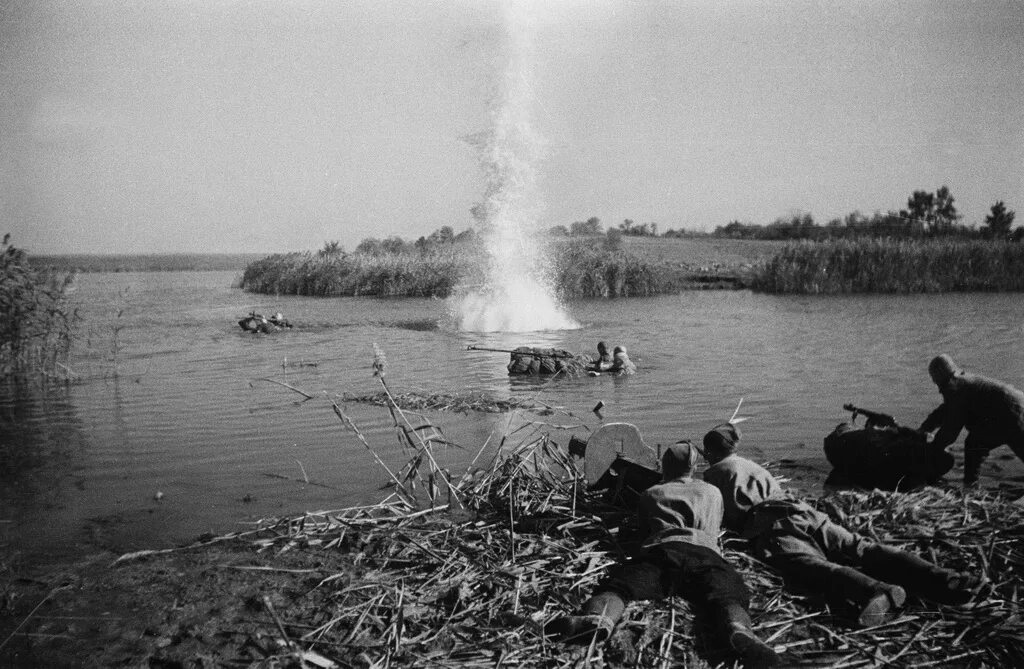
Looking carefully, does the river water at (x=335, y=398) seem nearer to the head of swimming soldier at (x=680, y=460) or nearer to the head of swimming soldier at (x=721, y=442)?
the head of swimming soldier at (x=721, y=442)

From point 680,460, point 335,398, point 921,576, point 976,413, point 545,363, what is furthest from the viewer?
point 545,363

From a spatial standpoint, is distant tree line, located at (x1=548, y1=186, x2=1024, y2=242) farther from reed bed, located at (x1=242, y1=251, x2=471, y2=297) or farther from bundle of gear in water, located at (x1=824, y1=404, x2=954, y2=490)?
bundle of gear in water, located at (x1=824, y1=404, x2=954, y2=490)

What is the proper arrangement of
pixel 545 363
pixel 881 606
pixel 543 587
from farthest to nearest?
pixel 545 363
pixel 543 587
pixel 881 606

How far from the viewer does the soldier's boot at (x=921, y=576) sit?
5.15 meters

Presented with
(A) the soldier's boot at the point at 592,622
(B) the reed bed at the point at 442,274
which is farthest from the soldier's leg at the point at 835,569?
(B) the reed bed at the point at 442,274

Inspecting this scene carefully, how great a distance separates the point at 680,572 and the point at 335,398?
11.1m

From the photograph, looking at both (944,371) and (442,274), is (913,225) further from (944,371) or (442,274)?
(944,371)

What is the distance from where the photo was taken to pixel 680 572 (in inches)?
209

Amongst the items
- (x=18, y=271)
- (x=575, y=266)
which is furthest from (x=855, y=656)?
(x=575, y=266)

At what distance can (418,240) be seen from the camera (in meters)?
85.2

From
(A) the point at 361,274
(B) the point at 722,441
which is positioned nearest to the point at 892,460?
(B) the point at 722,441

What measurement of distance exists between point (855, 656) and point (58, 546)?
701cm

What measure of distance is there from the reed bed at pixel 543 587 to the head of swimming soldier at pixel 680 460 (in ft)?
2.07

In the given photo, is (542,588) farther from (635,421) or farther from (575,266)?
(575,266)
